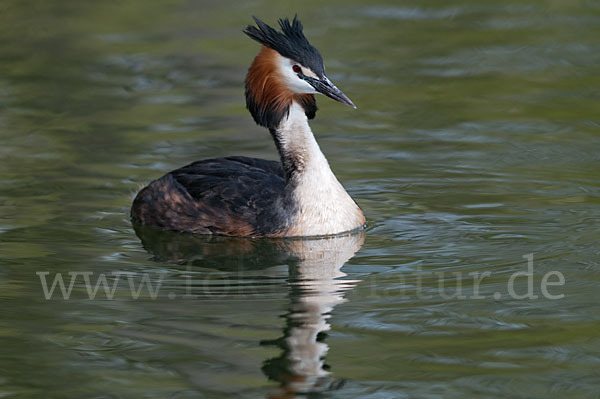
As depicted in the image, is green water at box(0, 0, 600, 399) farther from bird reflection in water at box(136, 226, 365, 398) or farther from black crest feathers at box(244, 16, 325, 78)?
black crest feathers at box(244, 16, 325, 78)

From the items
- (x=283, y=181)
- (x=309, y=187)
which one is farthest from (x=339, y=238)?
(x=283, y=181)

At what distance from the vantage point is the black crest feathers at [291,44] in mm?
8656

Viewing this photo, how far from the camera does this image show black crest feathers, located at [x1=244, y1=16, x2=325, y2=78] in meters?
8.66

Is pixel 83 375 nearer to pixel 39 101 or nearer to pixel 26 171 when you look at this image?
pixel 26 171

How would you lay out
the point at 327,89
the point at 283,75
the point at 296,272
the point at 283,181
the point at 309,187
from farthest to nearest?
the point at 283,181
the point at 309,187
the point at 283,75
the point at 327,89
the point at 296,272

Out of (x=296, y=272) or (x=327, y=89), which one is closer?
(x=296, y=272)

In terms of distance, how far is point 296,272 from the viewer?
26.7 feet

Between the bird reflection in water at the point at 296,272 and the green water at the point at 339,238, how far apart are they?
0.08ft

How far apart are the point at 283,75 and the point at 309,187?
903 millimetres

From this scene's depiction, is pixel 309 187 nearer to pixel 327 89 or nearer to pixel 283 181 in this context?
pixel 283 181

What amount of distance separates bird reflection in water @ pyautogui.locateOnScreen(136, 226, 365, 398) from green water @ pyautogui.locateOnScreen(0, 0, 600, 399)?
25 mm

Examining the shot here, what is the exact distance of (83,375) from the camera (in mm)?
6297

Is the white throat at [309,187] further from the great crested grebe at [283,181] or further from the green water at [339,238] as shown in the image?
the green water at [339,238]

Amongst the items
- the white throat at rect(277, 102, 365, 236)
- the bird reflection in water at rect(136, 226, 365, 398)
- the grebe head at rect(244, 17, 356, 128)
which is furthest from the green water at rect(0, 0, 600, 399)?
the grebe head at rect(244, 17, 356, 128)
